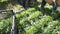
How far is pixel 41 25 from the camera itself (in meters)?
7.86

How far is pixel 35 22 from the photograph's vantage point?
830cm

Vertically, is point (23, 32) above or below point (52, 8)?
below

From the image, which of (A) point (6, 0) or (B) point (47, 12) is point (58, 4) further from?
(A) point (6, 0)

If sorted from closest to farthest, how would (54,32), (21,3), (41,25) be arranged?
(54,32)
(41,25)
(21,3)

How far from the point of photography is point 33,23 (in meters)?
8.28

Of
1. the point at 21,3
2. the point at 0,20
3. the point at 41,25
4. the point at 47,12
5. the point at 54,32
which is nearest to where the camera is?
the point at 54,32

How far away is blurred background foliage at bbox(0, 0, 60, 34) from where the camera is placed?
755 centimetres

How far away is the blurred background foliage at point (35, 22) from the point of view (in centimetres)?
755

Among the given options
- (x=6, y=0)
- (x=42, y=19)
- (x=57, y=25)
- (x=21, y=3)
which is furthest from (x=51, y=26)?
(x=6, y=0)

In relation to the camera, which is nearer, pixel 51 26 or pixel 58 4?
pixel 51 26

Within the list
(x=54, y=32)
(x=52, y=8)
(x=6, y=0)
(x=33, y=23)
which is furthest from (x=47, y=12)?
(x=6, y=0)

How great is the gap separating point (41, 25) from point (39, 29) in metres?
0.30

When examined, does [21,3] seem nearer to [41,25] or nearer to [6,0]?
[6,0]

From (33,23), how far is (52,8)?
1.80m
